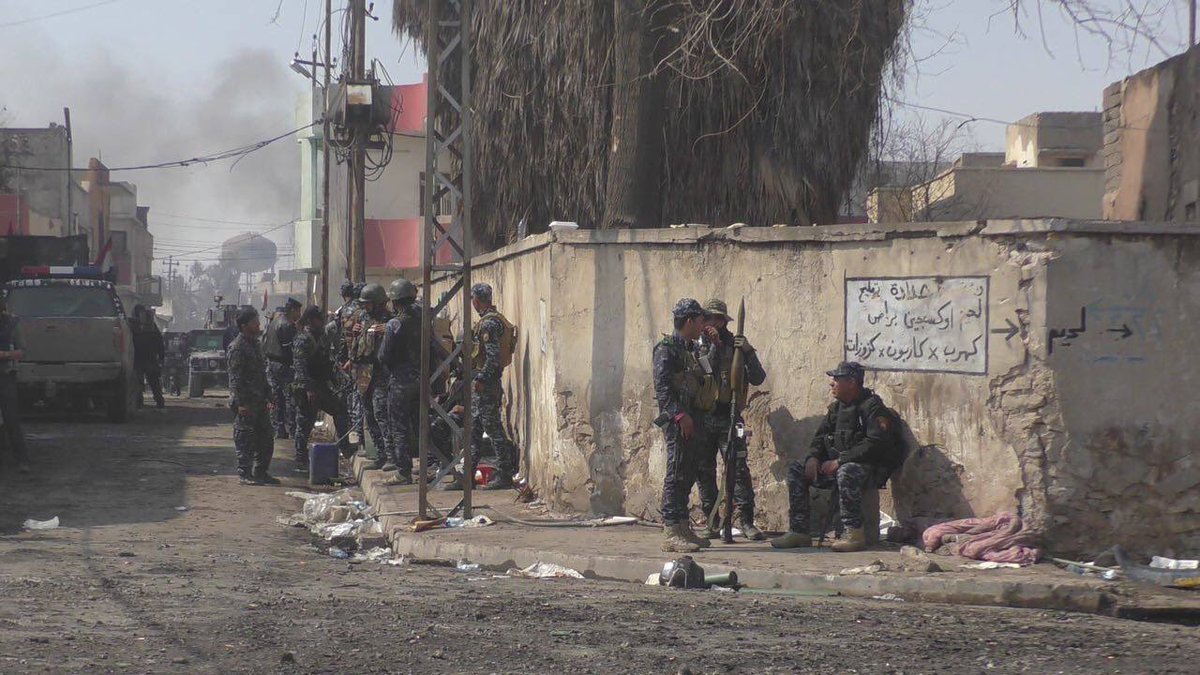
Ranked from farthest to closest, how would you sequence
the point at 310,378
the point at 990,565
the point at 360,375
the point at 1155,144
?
the point at 310,378 < the point at 360,375 < the point at 1155,144 < the point at 990,565

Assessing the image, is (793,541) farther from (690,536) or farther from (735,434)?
(735,434)

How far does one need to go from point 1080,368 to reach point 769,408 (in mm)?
2255

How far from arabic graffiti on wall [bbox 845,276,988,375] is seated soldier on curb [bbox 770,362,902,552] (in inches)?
16.2

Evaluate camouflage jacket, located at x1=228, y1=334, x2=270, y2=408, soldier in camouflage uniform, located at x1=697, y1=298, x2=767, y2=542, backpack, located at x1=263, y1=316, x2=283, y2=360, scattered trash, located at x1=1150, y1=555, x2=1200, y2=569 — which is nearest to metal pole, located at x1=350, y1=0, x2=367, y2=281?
backpack, located at x1=263, y1=316, x2=283, y2=360

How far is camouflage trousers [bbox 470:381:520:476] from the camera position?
1212 cm

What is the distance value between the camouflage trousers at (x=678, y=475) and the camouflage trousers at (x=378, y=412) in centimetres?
504

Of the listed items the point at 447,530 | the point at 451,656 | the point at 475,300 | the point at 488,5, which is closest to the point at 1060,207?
the point at 488,5

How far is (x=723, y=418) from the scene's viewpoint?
951cm

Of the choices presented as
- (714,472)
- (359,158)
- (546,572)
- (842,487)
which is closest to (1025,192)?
(359,158)

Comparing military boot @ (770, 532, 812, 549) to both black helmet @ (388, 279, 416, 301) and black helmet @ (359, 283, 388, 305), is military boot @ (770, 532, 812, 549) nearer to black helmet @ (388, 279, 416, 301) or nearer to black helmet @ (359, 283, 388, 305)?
black helmet @ (388, 279, 416, 301)

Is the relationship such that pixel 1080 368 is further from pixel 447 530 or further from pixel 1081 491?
pixel 447 530

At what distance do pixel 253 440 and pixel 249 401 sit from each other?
0.43m

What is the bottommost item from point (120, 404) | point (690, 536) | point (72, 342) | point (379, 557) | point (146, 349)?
point (379, 557)

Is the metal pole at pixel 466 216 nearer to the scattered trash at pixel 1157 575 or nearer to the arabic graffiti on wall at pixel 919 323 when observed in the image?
the arabic graffiti on wall at pixel 919 323
